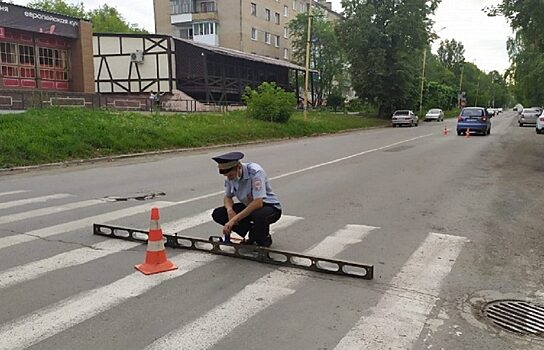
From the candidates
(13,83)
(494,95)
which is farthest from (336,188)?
(494,95)

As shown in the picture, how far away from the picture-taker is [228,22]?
61.6 m

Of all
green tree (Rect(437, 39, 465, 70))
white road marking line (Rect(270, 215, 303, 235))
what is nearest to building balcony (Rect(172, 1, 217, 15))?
white road marking line (Rect(270, 215, 303, 235))

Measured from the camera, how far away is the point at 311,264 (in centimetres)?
544

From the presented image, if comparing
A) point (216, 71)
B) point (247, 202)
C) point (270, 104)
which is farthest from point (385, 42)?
point (247, 202)

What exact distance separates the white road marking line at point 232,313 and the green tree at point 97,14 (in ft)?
231

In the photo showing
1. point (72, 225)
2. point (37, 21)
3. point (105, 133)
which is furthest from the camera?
point (37, 21)

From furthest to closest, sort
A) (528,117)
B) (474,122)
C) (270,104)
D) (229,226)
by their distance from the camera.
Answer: (528,117)
(270,104)
(474,122)
(229,226)

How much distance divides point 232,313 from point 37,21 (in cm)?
3285

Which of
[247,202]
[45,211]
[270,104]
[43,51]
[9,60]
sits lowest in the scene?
[45,211]

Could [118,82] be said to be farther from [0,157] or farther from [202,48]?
[0,157]

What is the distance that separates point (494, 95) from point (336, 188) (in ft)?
504

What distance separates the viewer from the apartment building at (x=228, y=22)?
61.2 metres

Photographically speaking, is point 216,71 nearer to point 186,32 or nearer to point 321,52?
point 186,32

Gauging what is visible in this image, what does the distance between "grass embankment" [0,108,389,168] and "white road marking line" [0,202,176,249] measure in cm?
798
